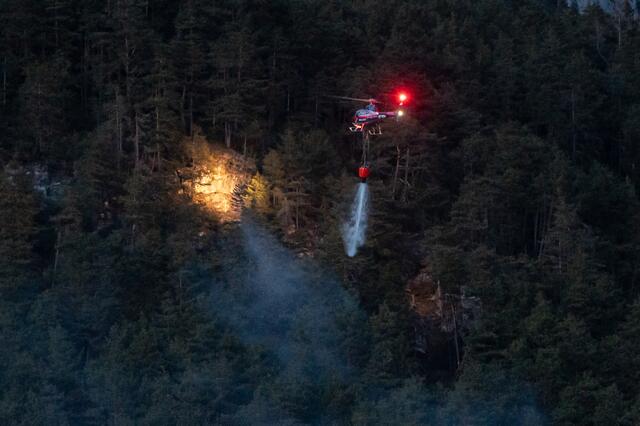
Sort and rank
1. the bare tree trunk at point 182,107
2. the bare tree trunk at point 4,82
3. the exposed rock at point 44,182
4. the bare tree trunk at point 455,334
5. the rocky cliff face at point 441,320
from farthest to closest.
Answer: the bare tree trunk at point 4,82 → the bare tree trunk at point 182,107 → the exposed rock at point 44,182 → the rocky cliff face at point 441,320 → the bare tree trunk at point 455,334

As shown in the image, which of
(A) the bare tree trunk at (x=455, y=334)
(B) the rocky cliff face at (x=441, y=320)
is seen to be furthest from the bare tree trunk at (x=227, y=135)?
(A) the bare tree trunk at (x=455, y=334)

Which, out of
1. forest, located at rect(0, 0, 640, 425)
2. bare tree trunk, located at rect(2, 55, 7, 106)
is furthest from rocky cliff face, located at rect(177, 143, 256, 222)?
bare tree trunk, located at rect(2, 55, 7, 106)

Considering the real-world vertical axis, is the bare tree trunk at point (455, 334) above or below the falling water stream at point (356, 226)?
below

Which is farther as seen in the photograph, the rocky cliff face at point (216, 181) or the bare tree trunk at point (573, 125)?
the bare tree trunk at point (573, 125)

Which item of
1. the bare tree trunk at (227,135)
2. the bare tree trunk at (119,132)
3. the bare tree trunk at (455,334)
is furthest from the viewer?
the bare tree trunk at (227,135)

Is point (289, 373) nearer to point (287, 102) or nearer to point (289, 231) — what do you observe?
point (289, 231)

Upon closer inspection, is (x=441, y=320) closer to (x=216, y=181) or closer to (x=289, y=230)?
(x=289, y=230)

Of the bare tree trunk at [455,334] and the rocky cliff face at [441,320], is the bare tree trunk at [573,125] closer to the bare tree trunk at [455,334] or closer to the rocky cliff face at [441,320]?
the rocky cliff face at [441,320]

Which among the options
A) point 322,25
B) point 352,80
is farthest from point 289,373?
point 322,25
